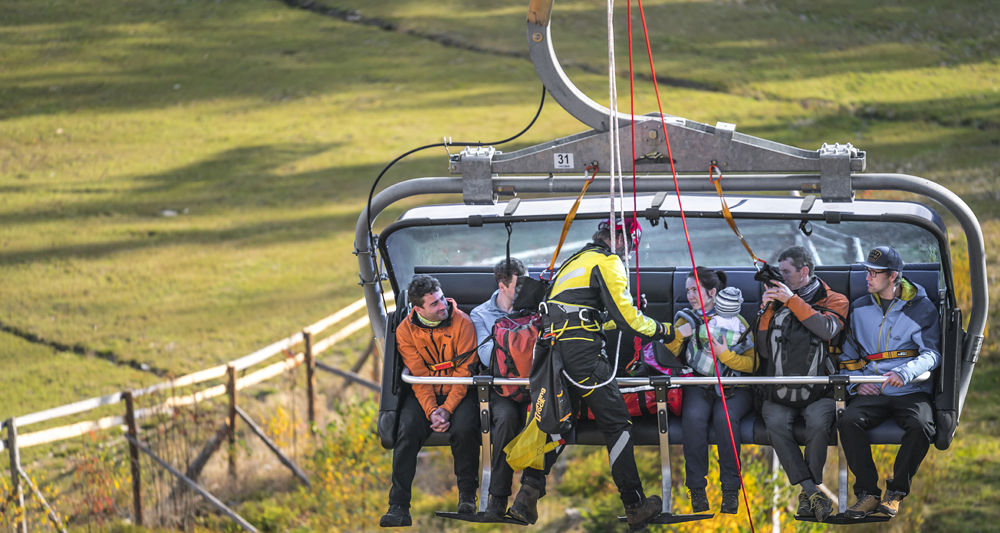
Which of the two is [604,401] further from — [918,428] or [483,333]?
[918,428]

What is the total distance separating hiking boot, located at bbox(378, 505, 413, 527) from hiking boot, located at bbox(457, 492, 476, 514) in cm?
32

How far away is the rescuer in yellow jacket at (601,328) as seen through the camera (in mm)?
6109

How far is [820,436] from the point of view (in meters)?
6.52

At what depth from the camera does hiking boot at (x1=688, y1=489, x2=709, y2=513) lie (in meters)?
6.55

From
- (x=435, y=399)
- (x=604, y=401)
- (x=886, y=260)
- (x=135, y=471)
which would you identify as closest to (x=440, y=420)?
(x=435, y=399)

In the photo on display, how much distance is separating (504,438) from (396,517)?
2.75 ft

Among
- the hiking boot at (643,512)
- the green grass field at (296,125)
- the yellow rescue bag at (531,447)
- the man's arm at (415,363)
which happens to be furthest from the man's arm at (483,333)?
the green grass field at (296,125)

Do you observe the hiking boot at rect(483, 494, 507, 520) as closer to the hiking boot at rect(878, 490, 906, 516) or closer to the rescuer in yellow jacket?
the rescuer in yellow jacket

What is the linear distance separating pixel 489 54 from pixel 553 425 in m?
24.5

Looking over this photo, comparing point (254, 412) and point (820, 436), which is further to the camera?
point (254, 412)

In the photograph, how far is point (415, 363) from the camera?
6.87m

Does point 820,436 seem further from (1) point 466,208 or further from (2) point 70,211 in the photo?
(2) point 70,211

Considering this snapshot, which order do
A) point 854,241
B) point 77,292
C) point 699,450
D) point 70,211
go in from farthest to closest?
point 70,211
point 77,292
point 854,241
point 699,450

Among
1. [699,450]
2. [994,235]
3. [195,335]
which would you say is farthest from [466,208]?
[994,235]
